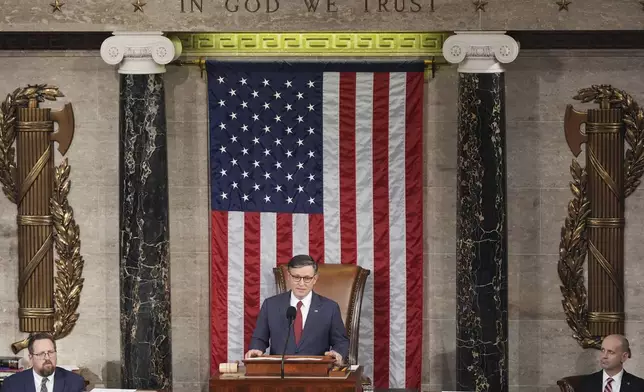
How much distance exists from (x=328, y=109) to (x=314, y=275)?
2.50m

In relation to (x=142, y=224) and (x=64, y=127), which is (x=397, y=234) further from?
(x=64, y=127)

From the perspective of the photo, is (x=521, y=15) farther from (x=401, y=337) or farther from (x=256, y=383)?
(x=256, y=383)

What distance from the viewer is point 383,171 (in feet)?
44.5

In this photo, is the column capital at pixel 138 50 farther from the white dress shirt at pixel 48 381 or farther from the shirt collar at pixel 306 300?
the white dress shirt at pixel 48 381

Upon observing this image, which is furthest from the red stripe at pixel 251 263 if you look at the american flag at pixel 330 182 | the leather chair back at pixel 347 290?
the leather chair back at pixel 347 290

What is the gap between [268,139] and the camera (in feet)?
44.5

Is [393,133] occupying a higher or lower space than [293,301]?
Result: higher

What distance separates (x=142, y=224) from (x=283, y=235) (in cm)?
150

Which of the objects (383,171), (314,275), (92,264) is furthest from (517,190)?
(92,264)

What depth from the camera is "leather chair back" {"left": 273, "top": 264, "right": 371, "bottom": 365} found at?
12.9 m

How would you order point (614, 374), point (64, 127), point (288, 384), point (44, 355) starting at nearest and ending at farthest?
point (288, 384) < point (44, 355) < point (614, 374) < point (64, 127)

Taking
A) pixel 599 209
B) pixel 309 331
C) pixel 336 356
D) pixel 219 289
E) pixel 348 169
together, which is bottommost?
pixel 336 356

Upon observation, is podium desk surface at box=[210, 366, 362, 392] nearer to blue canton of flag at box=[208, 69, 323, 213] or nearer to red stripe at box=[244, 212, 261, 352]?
red stripe at box=[244, 212, 261, 352]

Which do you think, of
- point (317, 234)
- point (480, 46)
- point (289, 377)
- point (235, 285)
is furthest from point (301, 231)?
point (289, 377)
